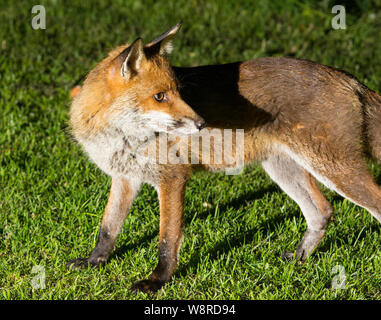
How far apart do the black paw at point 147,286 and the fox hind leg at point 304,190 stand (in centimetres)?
141

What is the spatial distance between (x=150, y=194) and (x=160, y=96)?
1.93 metres

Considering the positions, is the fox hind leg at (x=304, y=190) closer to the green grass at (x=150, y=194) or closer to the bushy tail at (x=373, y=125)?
the green grass at (x=150, y=194)

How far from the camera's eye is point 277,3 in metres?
9.96

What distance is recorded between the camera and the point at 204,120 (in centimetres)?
435

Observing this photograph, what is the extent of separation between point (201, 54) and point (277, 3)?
2.15 m

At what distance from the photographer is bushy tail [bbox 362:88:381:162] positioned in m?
4.87

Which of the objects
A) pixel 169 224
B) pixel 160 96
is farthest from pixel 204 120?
pixel 169 224

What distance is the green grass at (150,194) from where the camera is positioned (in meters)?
4.70

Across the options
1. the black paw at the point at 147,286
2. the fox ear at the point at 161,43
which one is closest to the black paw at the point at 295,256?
the black paw at the point at 147,286

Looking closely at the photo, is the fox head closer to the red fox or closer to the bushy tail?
the red fox

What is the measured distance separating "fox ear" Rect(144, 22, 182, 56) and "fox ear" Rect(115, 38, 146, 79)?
0.17 metres

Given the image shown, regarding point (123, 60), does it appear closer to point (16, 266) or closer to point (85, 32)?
point (16, 266)

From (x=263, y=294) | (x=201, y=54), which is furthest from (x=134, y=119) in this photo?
(x=201, y=54)

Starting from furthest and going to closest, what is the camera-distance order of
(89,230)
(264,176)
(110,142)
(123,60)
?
(264,176)
(89,230)
(110,142)
(123,60)
